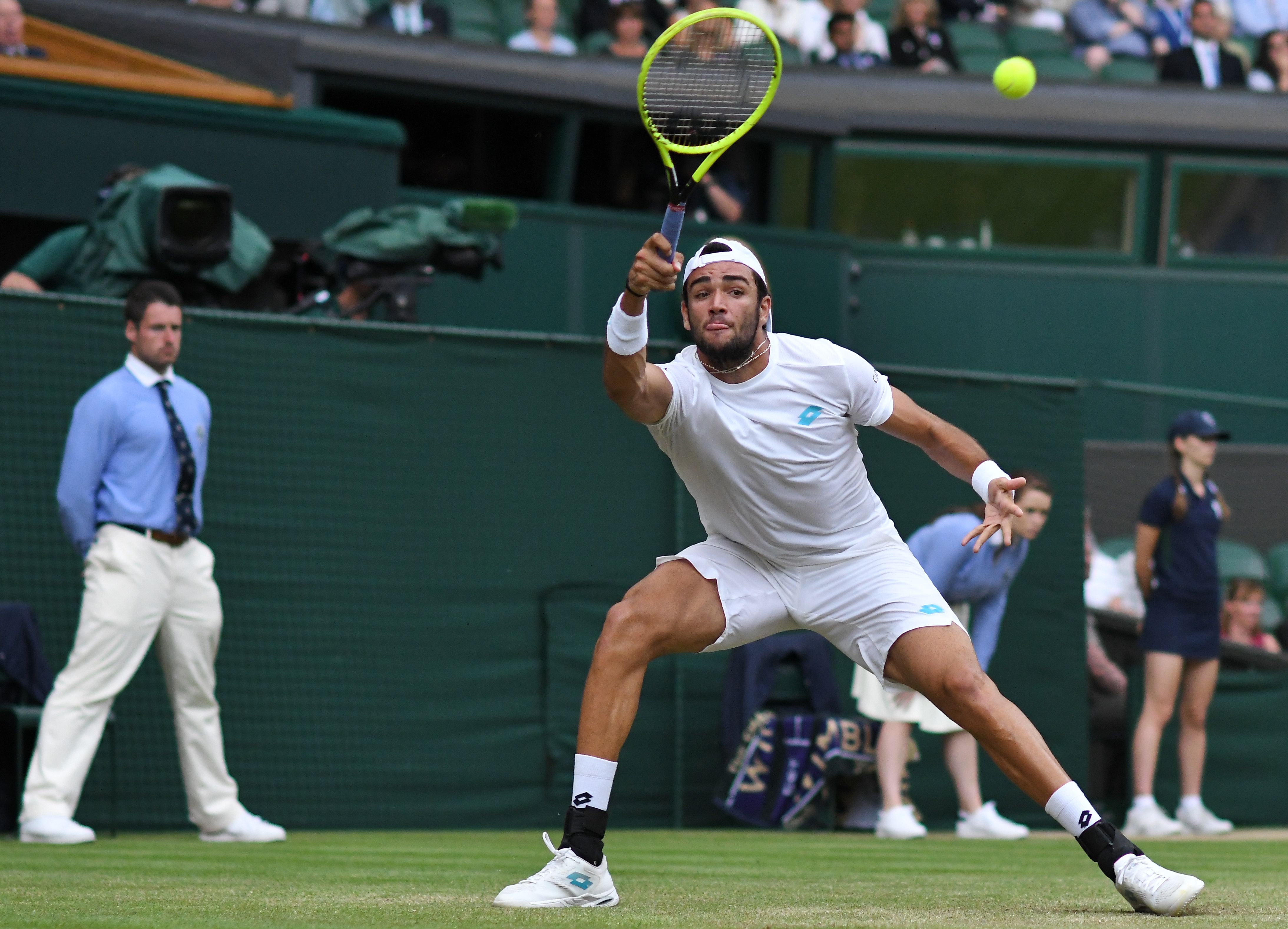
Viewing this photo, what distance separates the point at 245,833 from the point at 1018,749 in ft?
12.4

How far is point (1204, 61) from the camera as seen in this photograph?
16219 mm

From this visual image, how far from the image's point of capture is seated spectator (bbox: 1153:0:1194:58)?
1686 cm

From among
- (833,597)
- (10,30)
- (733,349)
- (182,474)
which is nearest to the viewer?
(733,349)

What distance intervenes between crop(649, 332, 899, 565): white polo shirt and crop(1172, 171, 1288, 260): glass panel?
1078cm

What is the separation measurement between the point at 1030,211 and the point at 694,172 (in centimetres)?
1056

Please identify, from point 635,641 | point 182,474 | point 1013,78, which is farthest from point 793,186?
point 635,641

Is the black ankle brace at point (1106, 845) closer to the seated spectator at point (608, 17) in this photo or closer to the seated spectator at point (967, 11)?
the seated spectator at point (608, 17)

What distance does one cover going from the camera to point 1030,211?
15344 millimetres

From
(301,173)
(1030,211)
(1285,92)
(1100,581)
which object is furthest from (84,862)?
(1285,92)

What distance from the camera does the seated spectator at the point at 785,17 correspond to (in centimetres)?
1546

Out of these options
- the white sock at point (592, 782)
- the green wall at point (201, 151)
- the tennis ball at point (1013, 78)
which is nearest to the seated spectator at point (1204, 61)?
the tennis ball at point (1013, 78)

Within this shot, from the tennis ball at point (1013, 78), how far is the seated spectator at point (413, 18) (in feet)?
17.7

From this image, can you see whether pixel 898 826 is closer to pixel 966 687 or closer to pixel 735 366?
pixel 966 687

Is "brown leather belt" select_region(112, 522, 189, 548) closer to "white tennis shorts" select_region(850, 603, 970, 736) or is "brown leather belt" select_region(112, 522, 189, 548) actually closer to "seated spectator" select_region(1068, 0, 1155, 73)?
"white tennis shorts" select_region(850, 603, 970, 736)
